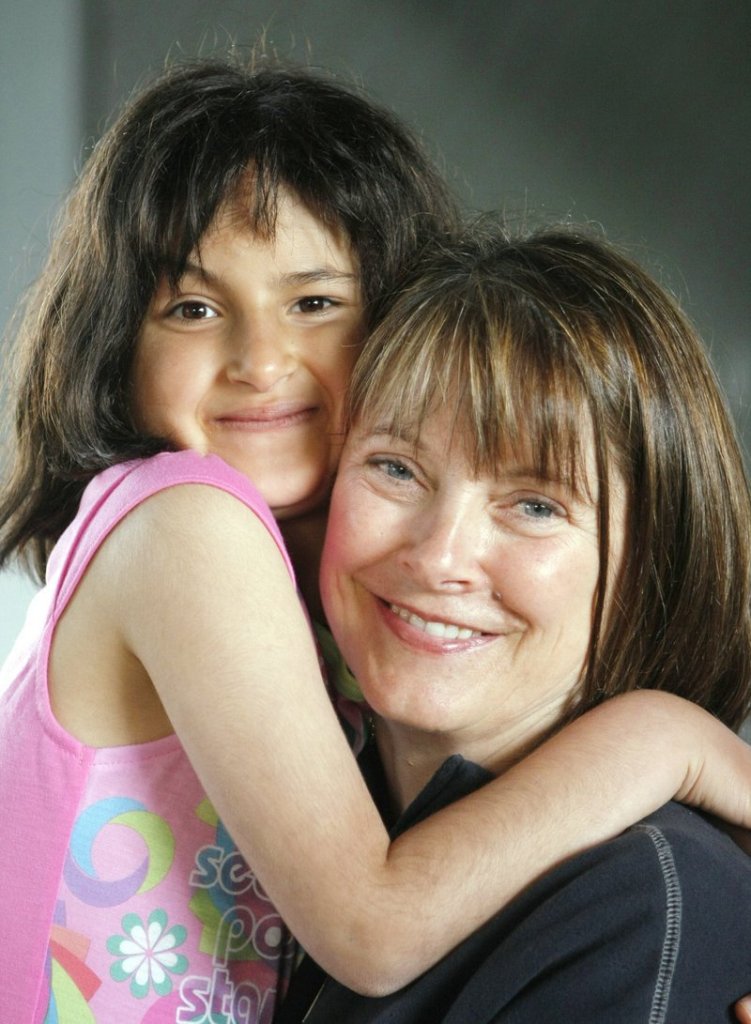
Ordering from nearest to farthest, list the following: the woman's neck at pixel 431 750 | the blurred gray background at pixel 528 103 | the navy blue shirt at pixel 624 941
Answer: the navy blue shirt at pixel 624 941, the woman's neck at pixel 431 750, the blurred gray background at pixel 528 103

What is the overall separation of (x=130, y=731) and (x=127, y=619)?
0.45 ft

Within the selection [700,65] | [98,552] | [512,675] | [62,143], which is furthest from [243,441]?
[700,65]

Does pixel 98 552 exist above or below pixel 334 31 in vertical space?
below

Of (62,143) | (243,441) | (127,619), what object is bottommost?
(127,619)

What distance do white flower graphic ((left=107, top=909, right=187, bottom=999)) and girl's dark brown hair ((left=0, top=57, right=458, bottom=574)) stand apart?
1.53 ft

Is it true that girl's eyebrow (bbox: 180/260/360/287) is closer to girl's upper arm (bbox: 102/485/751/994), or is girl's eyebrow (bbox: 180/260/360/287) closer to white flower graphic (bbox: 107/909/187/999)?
girl's upper arm (bbox: 102/485/751/994)

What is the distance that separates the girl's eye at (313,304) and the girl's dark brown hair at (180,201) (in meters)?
0.05

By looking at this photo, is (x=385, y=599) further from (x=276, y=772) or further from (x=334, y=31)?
(x=334, y=31)

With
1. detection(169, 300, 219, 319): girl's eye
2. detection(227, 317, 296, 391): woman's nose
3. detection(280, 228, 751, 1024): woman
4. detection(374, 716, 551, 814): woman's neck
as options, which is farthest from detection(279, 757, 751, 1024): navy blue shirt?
detection(169, 300, 219, 319): girl's eye

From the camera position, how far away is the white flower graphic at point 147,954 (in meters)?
1.35

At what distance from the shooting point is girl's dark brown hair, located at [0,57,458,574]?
1.52m

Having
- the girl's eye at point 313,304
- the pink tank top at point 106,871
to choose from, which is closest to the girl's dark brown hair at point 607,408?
the girl's eye at point 313,304

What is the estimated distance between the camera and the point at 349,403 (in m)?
1.46

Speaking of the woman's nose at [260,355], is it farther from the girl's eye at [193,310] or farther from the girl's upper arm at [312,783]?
the girl's upper arm at [312,783]
